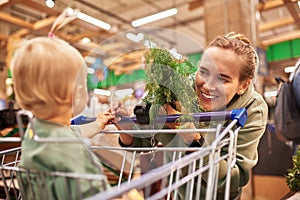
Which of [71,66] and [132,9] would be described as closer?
[71,66]

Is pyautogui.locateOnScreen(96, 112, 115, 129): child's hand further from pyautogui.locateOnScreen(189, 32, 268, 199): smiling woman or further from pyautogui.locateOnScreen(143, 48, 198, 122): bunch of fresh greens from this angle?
pyautogui.locateOnScreen(189, 32, 268, 199): smiling woman

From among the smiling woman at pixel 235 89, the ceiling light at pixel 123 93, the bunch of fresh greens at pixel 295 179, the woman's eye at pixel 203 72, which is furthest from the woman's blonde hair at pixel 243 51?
the bunch of fresh greens at pixel 295 179

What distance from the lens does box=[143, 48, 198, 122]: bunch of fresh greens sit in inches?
29.3

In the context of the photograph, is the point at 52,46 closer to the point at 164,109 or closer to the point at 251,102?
the point at 164,109

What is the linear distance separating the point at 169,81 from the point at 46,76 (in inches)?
12.8

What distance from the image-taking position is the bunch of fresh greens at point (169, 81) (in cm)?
74

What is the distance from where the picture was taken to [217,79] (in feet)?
2.60

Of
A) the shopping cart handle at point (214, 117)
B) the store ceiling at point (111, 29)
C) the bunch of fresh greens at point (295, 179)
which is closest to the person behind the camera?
the shopping cart handle at point (214, 117)

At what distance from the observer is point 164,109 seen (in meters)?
0.78

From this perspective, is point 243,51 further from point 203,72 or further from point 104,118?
point 104,118

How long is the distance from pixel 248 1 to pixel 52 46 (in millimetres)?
2192

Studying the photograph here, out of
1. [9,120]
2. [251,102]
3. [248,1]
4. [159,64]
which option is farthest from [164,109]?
[248,1]

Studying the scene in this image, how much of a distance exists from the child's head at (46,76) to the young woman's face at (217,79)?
1.18 ft

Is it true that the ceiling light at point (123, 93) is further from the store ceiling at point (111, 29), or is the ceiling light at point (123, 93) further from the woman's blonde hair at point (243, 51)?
the woman's blonde hair at point (243, 51)
